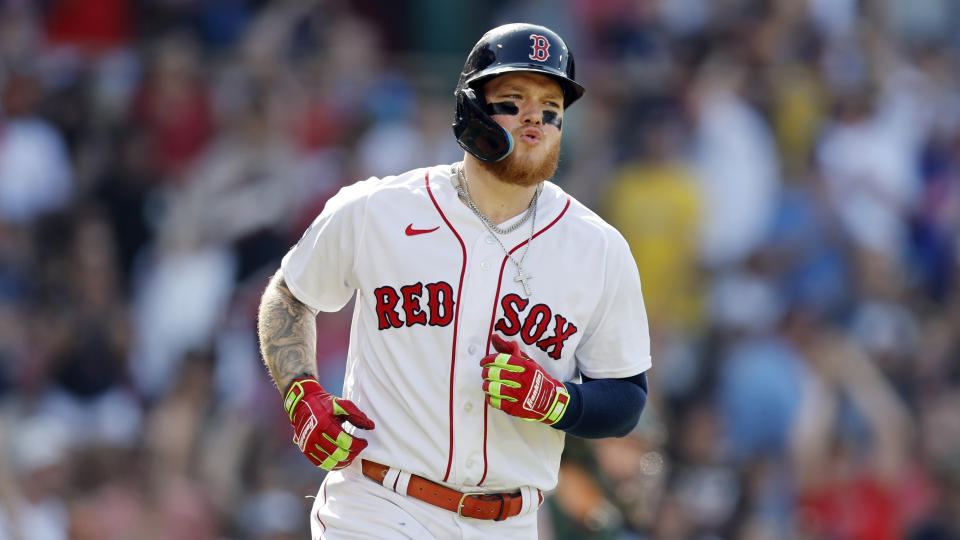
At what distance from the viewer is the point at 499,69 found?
4.79 meters

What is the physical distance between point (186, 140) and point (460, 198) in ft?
19.9

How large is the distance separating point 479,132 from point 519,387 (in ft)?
2.73

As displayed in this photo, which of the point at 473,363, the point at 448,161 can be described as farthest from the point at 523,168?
the point at 448,161

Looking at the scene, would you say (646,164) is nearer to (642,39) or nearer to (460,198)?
(642,39)

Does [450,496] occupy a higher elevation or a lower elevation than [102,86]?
lower

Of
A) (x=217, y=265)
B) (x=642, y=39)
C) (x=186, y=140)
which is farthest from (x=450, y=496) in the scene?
(x=642, y=39)

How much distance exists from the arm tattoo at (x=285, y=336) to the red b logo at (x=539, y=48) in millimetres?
1097

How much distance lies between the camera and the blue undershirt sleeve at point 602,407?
4.70 m

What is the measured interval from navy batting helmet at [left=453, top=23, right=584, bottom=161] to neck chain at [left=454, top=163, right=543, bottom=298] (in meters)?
0.16

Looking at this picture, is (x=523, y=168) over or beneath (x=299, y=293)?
over

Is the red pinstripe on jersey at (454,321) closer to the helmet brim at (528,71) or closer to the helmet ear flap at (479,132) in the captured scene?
the helmet ear flap at (479,132)

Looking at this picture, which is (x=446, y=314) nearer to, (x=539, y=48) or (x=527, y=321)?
(x=527, y=321)

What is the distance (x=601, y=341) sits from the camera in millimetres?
4914

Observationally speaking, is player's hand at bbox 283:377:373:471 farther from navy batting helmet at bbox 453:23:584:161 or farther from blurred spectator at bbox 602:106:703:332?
blurred spectator at bbox 602:106:703:332
